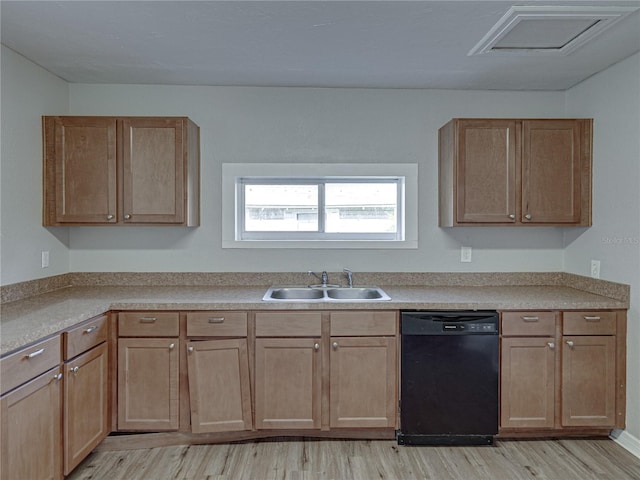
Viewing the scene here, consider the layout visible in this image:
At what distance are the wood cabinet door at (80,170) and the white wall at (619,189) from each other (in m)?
3.28

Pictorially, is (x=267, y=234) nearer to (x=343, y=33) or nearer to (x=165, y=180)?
(x=165, y=180)

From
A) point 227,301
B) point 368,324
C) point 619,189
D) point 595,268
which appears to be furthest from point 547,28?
point 227,301

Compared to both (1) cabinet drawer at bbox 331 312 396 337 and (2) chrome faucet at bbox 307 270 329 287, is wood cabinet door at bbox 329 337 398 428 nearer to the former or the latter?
(1) cabinet drawer at bbox 331 312 396 337

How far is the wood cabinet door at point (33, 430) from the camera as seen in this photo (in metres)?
1.65

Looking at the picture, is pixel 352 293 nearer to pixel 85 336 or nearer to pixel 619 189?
pixel 85 336

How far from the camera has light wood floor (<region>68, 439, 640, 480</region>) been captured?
2.26 meters

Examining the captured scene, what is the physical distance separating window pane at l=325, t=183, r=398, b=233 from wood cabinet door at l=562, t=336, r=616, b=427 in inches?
57.1

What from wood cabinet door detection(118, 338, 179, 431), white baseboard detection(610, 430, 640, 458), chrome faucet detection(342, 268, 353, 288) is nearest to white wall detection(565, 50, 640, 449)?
white baseboard detection(610, 430, 640, 458)

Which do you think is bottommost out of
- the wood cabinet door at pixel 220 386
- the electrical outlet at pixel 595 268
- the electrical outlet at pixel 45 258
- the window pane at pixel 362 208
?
the wood cabinet door at pixel 220 386

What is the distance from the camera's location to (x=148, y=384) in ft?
8.18

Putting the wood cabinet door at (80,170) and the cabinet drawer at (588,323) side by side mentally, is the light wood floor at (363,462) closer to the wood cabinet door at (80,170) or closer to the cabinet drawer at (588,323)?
the cabinet drawer at (588,323)

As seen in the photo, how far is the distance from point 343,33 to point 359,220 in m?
1.41

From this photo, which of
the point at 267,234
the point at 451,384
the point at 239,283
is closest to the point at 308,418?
the point at 451,384

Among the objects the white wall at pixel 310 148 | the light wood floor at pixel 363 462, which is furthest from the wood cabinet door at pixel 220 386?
the white wall at pixel 310 148
